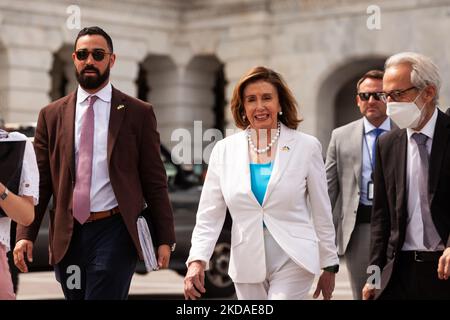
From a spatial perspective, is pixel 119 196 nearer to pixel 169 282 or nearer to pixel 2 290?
pixel 2 290

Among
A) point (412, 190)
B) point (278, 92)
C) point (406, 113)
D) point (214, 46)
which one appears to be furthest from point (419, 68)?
point (214, 46)

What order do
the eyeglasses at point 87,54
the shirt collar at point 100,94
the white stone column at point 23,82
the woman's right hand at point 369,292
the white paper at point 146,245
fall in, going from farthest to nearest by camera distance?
the white stone column at point 23,82
the shirt collar at point 100,94
the eyeglasses at point 87,54
the white paper at point 146,245
the woman's right hand at point 369,292

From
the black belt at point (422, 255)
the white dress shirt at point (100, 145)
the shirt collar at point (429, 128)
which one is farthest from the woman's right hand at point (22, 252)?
the shirt collar at point (429, 128)

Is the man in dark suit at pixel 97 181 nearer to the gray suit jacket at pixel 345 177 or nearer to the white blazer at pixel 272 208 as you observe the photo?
the white blazer at pixel 272 208

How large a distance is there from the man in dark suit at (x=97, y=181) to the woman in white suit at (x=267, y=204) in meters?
0.73

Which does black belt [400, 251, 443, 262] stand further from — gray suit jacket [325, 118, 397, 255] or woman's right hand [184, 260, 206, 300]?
gray suit jacket [325, 118, 397, 255]

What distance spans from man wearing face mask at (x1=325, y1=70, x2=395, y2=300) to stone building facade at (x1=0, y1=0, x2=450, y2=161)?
12850 millimetres

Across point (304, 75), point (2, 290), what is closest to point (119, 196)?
point (2, 290)

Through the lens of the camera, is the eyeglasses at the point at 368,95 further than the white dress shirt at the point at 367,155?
Yes

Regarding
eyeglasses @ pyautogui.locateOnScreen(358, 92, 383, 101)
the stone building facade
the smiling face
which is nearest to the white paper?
the smiling face

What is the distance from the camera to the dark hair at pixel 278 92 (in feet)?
21.4

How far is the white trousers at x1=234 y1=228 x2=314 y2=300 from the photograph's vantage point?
20.1ft
